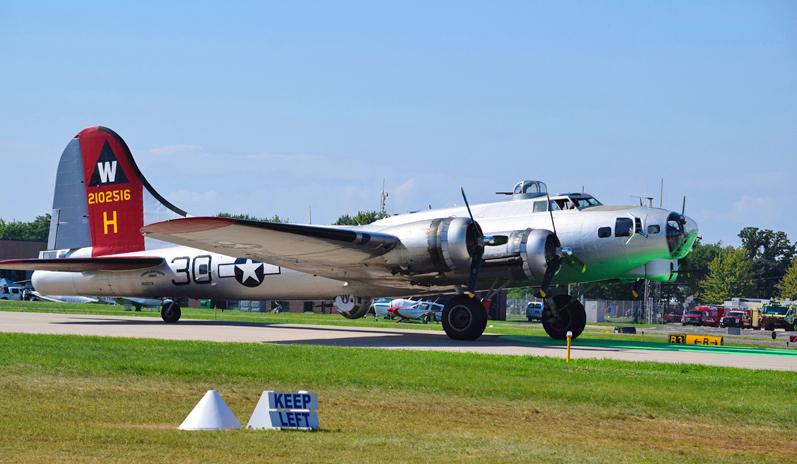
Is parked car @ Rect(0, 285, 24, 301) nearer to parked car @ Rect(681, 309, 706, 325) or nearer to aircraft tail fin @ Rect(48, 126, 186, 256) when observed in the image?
aircraft tail fin @ Rect(48, 126, 186, 256)

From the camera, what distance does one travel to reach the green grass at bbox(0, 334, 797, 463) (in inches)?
415

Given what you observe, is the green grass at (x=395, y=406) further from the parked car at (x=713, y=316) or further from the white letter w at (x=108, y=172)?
the parked car at (x=713, y=316)

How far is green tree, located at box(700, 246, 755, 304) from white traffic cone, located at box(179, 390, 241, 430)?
118118 millimetres

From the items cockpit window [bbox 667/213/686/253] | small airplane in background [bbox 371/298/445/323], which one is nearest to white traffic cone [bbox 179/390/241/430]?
cockpit window [bbox 667/213/686/253]

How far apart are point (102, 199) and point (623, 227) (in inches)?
818

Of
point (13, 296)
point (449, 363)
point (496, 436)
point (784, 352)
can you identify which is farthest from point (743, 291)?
point (496, 436)

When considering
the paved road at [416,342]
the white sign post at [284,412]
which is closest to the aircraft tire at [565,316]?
the paved road at [416,342]

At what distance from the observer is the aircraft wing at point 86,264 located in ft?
114

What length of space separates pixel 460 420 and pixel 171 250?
86.3ft

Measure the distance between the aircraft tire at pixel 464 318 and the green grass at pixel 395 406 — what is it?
18.3ft

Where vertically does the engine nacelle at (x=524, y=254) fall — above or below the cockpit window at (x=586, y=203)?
below

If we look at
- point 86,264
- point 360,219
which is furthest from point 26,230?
point 86,264

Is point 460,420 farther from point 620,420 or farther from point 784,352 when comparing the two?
point 784,352

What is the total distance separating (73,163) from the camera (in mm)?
39344
